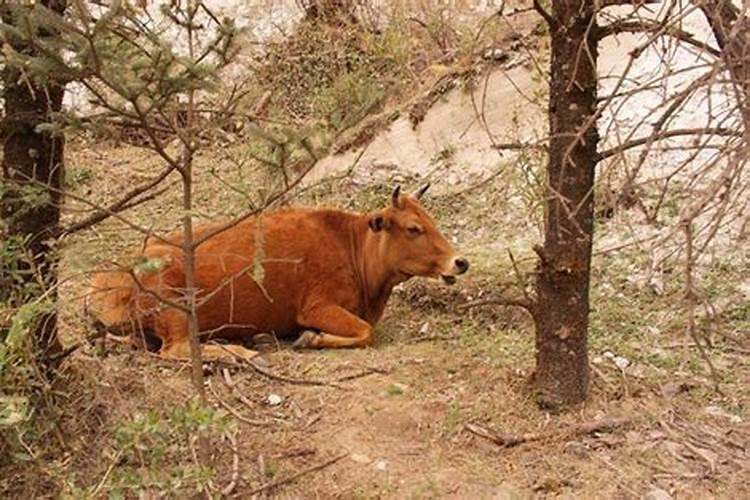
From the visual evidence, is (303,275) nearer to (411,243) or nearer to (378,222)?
(378,222)

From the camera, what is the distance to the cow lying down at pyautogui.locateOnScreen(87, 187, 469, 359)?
20.3 feet

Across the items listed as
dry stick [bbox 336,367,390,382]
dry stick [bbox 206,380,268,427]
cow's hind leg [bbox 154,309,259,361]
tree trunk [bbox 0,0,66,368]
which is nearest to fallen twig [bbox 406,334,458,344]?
dry stick [bbox 336,367,390,382]

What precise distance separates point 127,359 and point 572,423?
7.17 ft

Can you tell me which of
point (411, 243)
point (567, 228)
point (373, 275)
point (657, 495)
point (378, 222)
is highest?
point (567, 228)

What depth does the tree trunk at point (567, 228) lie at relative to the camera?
4805 mm

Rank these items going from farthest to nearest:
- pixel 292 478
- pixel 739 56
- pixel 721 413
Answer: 1. pixel 721 413
2. pixel 292 478
3. pixel 739 56

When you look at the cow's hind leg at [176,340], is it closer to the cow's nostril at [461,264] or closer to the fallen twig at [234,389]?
the fallen twig at [234,389]

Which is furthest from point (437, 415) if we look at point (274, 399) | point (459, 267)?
point (459, 267)

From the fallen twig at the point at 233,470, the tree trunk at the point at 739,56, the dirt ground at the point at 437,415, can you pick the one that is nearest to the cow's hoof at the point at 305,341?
the dirt ground at the point at 437,415

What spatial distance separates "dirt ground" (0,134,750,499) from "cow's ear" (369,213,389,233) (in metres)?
0.70

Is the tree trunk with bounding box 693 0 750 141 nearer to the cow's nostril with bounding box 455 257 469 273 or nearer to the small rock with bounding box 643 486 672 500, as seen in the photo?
the small rock with bounding box 643 486 672 500

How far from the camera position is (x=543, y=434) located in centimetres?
499

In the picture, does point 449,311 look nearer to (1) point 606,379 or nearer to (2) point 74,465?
(1) point 606,379

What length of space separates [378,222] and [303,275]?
1.80ft
